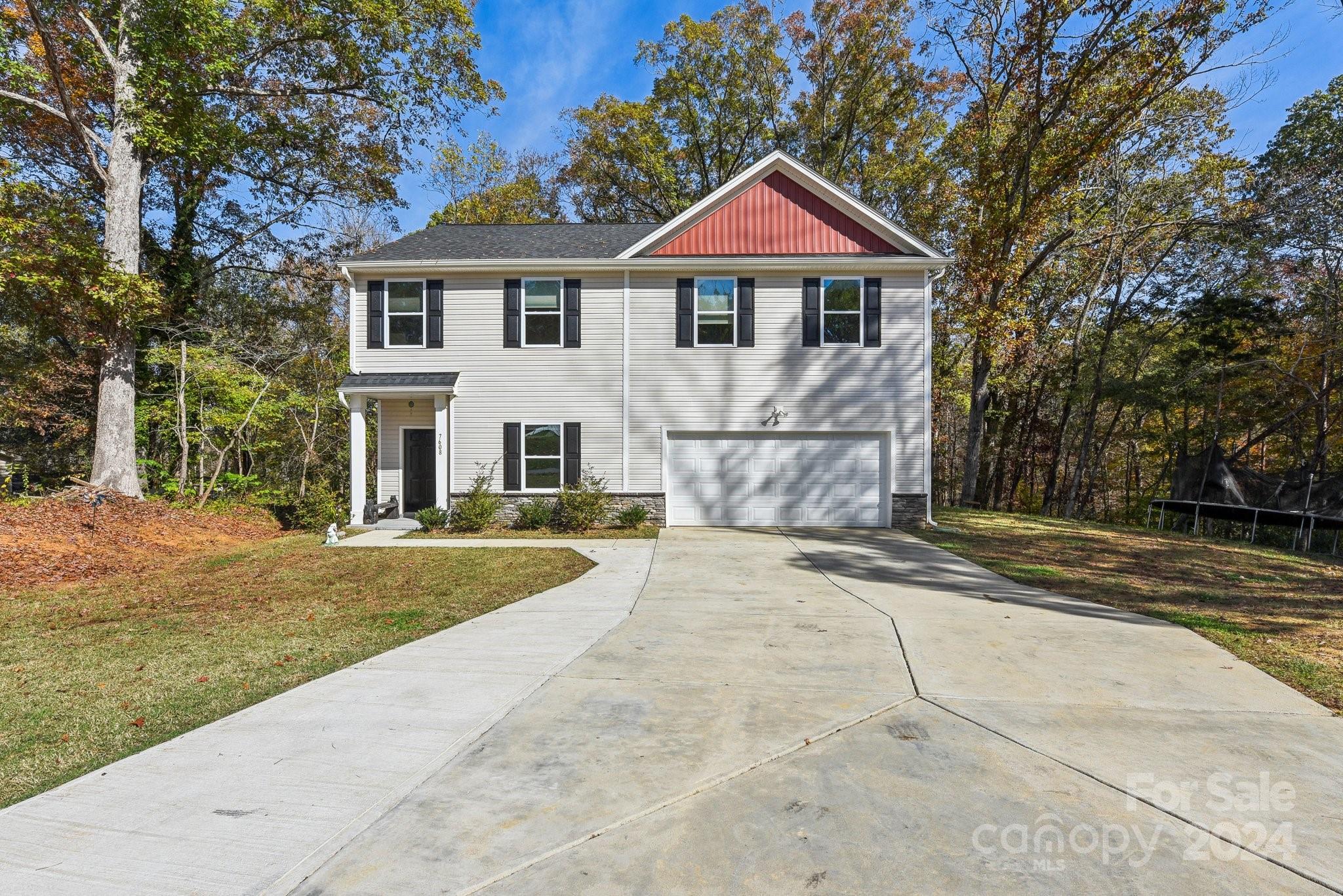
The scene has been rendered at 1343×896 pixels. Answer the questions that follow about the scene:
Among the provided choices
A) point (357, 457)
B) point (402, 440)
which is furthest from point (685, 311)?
point (357, 457)

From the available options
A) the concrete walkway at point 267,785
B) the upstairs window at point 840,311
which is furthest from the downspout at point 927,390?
the concrete walkway at point 267,785

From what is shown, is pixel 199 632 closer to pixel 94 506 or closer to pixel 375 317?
pixel 94 506

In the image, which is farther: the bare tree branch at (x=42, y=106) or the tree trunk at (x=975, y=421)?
the tree trunk at (x=975, y=421)

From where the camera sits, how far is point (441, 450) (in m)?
13.1

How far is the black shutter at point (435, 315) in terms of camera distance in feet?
43.8

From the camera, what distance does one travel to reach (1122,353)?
862 inches

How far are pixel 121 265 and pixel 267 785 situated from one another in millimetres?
15298

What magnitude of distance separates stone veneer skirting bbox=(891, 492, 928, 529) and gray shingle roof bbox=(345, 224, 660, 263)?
8.37m

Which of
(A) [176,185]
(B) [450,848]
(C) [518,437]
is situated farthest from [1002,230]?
(A) [176,185]

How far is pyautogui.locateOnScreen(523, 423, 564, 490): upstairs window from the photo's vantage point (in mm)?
13289

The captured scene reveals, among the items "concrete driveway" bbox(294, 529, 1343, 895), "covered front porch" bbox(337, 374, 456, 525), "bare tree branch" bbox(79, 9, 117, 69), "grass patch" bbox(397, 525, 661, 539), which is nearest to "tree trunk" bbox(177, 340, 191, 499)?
"covered front porch" bbox(337, 374, 456, 525)

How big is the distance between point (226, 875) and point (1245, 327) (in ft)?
91.2

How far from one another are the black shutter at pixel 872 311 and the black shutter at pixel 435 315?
948 centimetres

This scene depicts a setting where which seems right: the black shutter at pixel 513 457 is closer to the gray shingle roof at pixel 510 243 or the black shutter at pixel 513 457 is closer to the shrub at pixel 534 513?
the shrub at pixel 534 513
